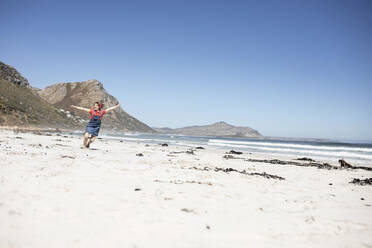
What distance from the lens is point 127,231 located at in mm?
2709

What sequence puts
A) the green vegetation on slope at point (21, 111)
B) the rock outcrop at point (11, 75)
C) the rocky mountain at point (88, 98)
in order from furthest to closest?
the rocky mountain at point (88, 98) → the rock outcrop at point (11, 75) → the green vegetation on slope at point (21, 111)

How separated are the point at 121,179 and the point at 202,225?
9.04ft

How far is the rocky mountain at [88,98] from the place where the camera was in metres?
105

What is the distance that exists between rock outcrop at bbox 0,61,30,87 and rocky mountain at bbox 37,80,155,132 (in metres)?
41.7

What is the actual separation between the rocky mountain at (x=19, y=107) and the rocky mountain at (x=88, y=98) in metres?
42.3

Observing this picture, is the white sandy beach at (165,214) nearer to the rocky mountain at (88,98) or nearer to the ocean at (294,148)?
the ocean at (294,148)

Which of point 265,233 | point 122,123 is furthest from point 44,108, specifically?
point 265,233

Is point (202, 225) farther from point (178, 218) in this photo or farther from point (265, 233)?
point (265, 233)

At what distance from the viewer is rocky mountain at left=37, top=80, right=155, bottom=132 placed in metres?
105

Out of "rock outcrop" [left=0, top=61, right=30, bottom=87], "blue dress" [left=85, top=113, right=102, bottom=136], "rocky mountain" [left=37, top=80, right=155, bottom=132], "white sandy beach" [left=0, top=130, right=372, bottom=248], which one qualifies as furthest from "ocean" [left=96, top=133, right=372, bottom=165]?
"rocky mountain" [left=37, top=80, right=155, bottom=132]

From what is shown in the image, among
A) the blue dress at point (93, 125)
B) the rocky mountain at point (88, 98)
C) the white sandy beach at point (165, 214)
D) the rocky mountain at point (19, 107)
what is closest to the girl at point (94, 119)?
the blue dress at point (93, 125)

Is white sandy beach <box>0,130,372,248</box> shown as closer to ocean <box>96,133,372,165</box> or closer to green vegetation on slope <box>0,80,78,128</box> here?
ocean <box>96,133,372,165</box>

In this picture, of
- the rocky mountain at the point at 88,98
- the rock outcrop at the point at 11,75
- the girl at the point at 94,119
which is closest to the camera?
the girl at the point at 94,119

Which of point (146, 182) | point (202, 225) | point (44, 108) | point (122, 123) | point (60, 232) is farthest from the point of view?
point (122, 123)
